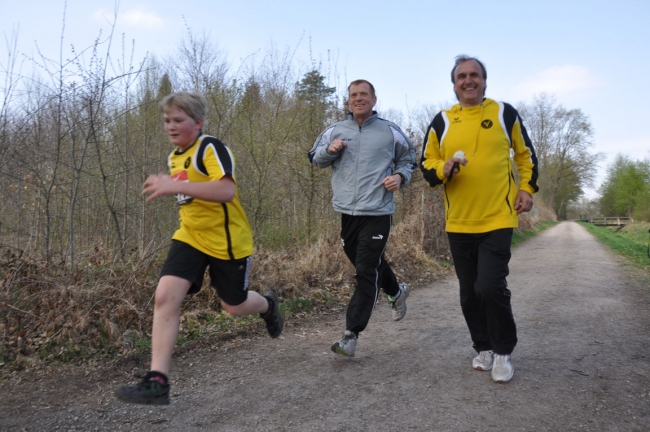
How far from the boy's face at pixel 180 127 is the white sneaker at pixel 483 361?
8.59 feet

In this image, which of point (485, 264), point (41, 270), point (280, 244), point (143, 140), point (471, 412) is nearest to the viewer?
point (471, 412)

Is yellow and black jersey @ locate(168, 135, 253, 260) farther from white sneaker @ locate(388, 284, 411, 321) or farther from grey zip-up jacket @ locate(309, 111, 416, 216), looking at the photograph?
white sneaker @ locate(388, 284, 411, 321)

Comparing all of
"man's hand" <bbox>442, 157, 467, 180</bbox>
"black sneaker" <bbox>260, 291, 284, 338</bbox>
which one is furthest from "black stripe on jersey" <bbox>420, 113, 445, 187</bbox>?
"black sneaker" <bbox>260, 291, 284, 338</bbox>

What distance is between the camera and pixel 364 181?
13.6 feet

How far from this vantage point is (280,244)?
8.84m

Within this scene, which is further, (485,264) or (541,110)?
(541,110)

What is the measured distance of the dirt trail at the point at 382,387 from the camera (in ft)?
9.59

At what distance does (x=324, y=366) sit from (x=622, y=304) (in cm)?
456

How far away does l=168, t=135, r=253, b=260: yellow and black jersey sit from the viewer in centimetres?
305

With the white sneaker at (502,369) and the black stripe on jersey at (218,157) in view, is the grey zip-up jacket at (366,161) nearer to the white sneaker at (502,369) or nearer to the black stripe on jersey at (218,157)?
the black stripe on jersey at (218,157)

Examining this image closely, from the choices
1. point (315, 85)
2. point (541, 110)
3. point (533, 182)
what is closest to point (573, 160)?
point (541, 110)

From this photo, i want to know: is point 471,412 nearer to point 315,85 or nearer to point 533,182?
point 533,182

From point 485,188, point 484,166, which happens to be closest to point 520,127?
point 484,166

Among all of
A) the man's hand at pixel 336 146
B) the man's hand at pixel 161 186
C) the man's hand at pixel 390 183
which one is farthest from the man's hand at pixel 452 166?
the man's hand at pixel 161 186
